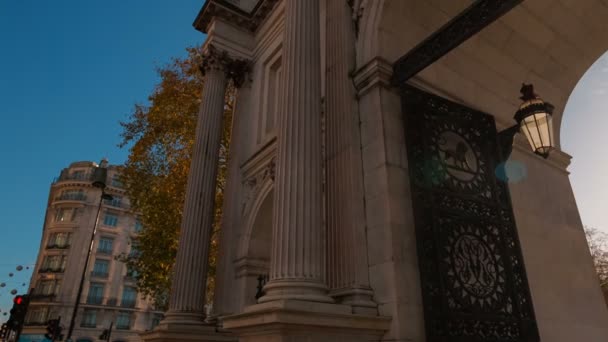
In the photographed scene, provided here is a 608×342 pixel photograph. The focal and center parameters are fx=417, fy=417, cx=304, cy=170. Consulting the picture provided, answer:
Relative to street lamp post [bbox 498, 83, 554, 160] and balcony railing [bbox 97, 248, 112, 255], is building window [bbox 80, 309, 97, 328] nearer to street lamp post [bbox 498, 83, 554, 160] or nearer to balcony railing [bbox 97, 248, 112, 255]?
balcony railing [bbox 97, 248, 112, 255]

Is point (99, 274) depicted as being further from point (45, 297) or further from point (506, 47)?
point (506, 47)

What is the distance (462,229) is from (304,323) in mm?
3145

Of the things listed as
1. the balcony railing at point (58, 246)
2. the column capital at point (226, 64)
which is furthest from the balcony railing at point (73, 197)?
the column capital at point (226, 64)

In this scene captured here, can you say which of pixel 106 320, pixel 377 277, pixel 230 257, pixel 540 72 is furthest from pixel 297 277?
pixel 106 320

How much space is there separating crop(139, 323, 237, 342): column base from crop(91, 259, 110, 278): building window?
5032cm

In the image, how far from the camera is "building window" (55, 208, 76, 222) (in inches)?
2180

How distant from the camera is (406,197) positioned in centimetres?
628

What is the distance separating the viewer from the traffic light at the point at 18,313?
1192 cm

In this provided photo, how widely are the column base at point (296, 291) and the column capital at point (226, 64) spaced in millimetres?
8156

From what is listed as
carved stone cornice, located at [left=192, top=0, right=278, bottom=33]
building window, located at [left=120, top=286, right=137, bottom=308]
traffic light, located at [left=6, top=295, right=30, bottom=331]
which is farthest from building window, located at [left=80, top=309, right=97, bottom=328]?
carved stone cornice, located at [left=192, top=0, right=278, bottom=33]

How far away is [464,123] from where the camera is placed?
7.44 meters

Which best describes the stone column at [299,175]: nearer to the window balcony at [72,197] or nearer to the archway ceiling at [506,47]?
the archway ceiling at [506,47]

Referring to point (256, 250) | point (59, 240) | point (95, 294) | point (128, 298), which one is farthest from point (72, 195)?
point (256, 250)

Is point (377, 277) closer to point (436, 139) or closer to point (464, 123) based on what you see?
point (436, 139)
